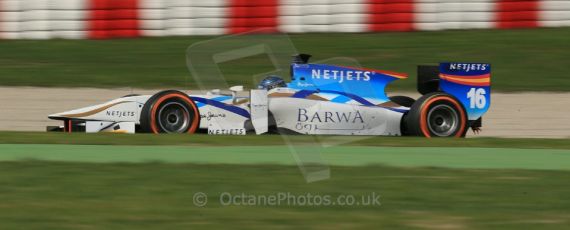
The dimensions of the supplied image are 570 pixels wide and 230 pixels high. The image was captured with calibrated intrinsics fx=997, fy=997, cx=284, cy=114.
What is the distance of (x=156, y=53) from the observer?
15.0 meters

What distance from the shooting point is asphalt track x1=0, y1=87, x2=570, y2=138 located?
1024 cm

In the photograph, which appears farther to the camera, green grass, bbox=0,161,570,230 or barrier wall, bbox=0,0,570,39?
barrier wall, bbox=0,0,570,39

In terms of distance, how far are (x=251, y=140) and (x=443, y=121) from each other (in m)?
→ 1.91

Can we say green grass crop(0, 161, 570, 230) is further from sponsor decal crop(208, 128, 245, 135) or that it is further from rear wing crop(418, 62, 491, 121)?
rear wing crop(418, 62, 491, 121)

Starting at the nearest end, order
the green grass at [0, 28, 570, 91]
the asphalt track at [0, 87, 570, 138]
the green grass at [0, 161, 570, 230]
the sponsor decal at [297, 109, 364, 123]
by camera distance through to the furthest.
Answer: the green grass at [0, 161, 570, 230] < the sponsor decal at [297, 109, 364, 123] < the asphalt track at [0, 87, 570, 138] < the green grass at [0, 28, 570, 91]

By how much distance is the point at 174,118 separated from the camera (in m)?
9.06

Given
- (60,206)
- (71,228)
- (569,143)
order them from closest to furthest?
(71,228) < (60,206) < (569,143)

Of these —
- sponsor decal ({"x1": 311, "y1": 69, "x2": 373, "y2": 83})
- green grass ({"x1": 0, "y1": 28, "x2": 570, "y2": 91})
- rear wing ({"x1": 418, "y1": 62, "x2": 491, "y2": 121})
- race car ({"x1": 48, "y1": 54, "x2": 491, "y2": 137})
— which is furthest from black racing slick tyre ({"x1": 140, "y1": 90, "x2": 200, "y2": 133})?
green grass ({"x1": 0, "y1": 28, "x2": 570, "y2": 91})

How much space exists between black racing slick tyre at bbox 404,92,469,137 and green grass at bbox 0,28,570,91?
381cm

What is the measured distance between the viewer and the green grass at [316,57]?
1334cm

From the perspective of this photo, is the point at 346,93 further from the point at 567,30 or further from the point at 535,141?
the point at 567,30

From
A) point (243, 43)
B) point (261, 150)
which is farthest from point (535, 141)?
point (243, 43)

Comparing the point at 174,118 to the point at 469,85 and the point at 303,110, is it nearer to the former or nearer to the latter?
the point at 303,110

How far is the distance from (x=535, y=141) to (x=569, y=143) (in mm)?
284
